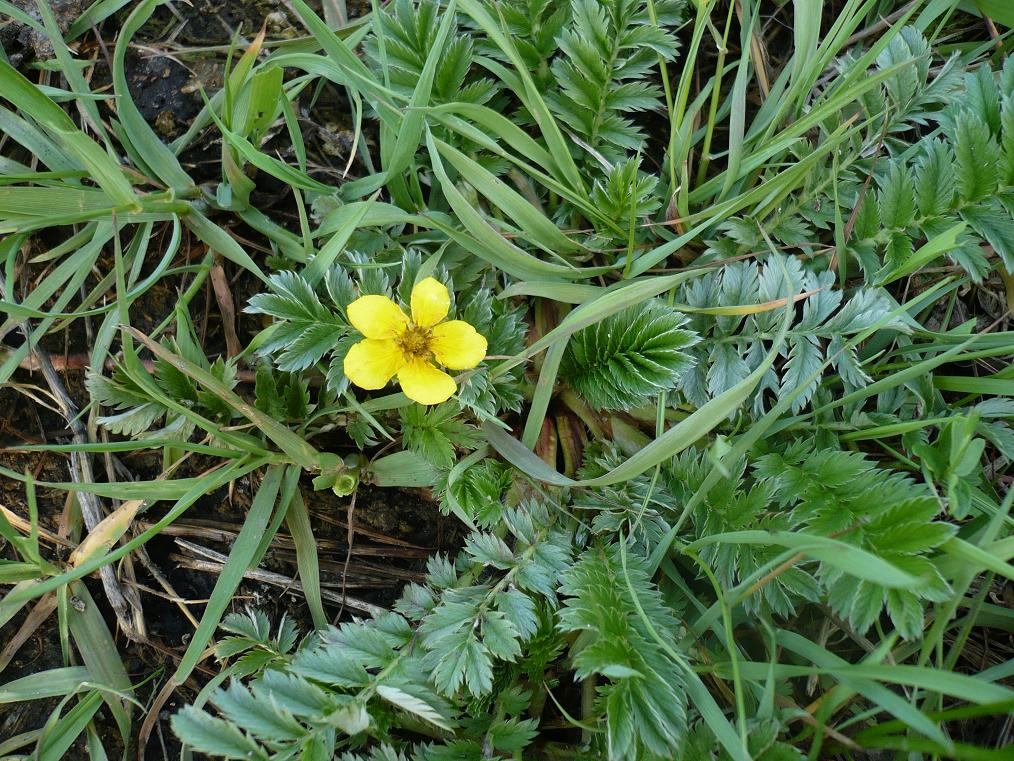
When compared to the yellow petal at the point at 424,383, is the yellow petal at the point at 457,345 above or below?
above

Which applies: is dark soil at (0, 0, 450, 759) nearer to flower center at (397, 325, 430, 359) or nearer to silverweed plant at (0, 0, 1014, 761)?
silverweed plant at (0, 0, 1014, 761)

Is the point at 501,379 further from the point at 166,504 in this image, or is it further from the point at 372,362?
the point at 166,504

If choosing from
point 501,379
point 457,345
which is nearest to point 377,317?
point 457,345

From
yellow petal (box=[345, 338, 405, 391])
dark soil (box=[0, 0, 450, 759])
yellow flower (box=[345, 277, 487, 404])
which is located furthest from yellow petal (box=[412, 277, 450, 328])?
dark soil (box=[0, 0, 450, 759])

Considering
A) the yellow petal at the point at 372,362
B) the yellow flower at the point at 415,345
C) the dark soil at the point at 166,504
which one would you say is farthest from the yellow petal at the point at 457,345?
the dark soil at the point at 166,504

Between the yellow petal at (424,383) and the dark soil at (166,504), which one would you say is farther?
the dark soil at (166,504)

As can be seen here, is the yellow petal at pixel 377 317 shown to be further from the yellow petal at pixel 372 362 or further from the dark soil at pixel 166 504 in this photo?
the dark soil at pixel 166 504
